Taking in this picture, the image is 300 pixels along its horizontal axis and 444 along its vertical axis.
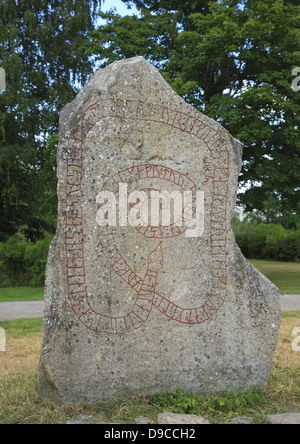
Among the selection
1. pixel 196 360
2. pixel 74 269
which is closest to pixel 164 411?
pixel 196 360

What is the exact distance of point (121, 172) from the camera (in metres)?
3.90

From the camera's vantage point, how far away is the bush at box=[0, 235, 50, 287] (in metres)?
13.1

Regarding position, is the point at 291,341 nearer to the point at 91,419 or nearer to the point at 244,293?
the point at 244,293

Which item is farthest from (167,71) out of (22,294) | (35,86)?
(22,294)

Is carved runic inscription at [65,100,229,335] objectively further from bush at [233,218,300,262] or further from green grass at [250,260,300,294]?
bush at [233,218,300,262]

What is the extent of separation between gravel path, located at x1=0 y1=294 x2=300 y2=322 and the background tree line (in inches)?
111

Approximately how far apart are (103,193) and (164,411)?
1.86m

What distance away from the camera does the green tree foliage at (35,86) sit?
12.4 metres

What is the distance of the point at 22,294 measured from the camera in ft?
37.6

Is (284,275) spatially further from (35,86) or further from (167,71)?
(35,86)

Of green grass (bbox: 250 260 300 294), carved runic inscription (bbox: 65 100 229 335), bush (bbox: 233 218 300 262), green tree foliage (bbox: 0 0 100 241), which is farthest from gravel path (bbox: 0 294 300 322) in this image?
bush (bbox: 233 218 300 262)

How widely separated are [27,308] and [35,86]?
776 cm

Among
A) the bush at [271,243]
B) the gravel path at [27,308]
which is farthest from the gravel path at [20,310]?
the bush at [271,243]

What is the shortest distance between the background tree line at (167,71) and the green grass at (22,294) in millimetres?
1930
